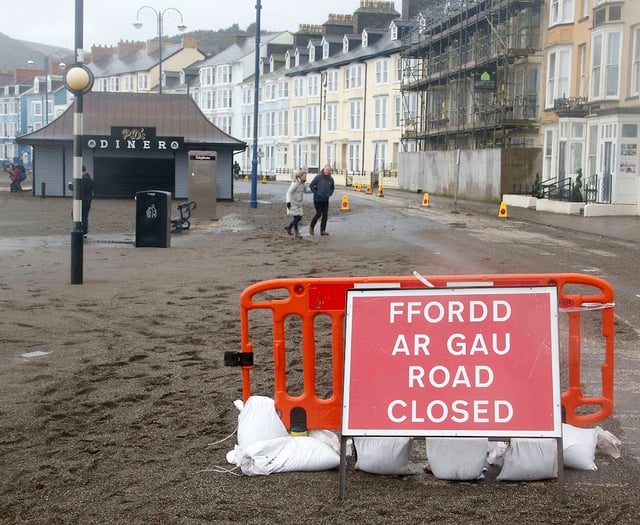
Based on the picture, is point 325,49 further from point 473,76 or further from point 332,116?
point 473,76

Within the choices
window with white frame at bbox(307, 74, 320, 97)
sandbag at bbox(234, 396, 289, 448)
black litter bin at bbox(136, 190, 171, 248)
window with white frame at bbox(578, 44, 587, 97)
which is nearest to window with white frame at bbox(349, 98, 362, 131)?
window with white frame at bbox(307, 74, 320, 97)

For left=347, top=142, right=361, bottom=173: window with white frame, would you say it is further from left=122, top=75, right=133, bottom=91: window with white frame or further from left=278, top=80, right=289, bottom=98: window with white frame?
left=122, top=75, right=133, bottom=91: window with white frame

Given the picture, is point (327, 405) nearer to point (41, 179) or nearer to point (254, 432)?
point (254, 432)

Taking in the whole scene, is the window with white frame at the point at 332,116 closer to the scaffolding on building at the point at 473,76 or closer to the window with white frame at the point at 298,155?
the window with white frame at the point at 298,155

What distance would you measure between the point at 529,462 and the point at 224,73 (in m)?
96.8

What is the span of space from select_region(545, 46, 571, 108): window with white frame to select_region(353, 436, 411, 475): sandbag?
36.3 metres

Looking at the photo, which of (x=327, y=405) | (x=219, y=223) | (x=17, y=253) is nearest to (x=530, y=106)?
(x=219, y=223)

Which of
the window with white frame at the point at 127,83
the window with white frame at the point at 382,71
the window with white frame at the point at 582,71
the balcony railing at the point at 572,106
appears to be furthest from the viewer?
the window with white frame at the point at 127,83

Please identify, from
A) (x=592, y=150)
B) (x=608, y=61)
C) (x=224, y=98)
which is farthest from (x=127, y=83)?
(x=608, y=61)

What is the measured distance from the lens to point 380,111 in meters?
68.9

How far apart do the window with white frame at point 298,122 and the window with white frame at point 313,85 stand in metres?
2.75

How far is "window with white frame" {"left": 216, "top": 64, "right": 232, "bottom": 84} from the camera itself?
98500mm

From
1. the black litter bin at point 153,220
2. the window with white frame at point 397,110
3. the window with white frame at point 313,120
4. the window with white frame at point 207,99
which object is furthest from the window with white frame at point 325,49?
the black litter bin at point 153,220

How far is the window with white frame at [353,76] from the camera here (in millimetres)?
72438
